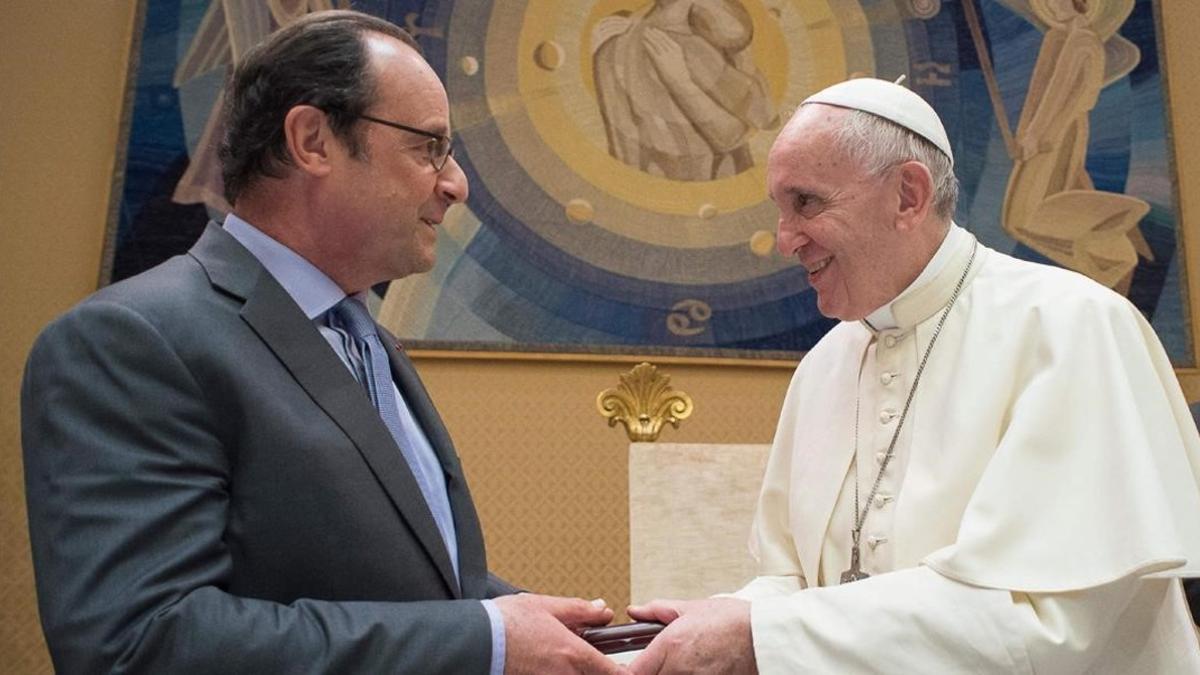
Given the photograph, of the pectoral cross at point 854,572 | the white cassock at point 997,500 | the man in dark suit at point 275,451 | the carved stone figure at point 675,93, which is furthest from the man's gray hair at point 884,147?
the carved stone figure at point 675,93

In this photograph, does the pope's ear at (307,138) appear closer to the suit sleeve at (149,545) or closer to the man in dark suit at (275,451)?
the man in dark suit at (275,451)

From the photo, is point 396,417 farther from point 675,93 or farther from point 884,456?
point 675,93

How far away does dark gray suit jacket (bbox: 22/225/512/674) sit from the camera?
57.9 inches

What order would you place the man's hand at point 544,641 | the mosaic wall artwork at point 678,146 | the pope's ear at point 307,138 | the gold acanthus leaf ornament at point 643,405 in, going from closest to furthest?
the man's hand at point 544,641
the pope's ear at point 307,138
the gold acanthus leaf ornament at point 643,405
the mosaic wall artwork at point 678,146

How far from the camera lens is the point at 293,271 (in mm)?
1977

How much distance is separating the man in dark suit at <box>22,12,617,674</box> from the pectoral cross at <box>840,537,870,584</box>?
0.62 metres

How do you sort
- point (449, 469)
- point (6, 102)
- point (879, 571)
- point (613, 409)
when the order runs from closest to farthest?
1. point (449, 469)
2. point (879, 571)
3. point (613, 409)
4. point (6, 102)

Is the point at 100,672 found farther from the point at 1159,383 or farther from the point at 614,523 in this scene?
the point at 614,523

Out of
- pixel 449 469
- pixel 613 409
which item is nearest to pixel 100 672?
pixel 449 469

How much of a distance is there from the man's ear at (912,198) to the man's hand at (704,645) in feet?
2.88

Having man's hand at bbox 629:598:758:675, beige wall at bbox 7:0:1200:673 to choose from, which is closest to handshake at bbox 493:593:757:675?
man's hand at bbox 629:598:758:675

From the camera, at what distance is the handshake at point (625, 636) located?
164 centimetres

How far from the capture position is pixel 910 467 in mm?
2232

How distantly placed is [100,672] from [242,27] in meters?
3.90
